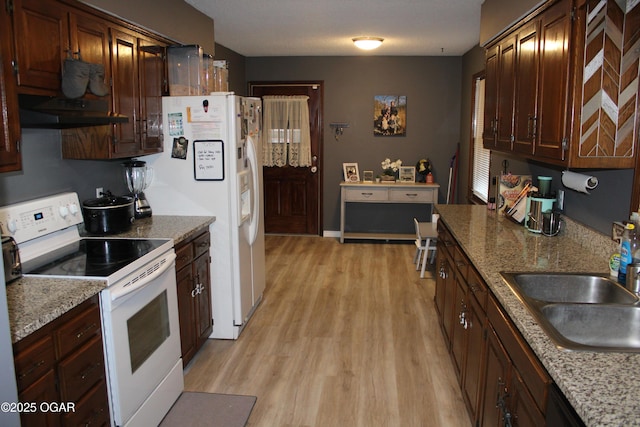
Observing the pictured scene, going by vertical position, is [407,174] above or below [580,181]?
below

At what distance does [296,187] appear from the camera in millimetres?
7121

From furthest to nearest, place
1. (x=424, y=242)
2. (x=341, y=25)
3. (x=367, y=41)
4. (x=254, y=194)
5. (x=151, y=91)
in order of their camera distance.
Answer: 1. (x=424, y=242)
2. (x=367, y=41)
3. (x=341, y=25)
4. (x=254, y=194)
5. (x=151, y=91)

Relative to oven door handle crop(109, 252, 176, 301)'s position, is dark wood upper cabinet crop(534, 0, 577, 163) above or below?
above

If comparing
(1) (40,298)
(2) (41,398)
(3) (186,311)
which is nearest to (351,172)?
(3) (186,311)

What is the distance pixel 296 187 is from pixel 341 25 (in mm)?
2835

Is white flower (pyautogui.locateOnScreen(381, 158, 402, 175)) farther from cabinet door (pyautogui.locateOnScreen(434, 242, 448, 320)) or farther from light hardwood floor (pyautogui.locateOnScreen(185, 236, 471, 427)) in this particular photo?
cabinet door (pyautogui.locateOnScreen(434, 242, 448, 320))

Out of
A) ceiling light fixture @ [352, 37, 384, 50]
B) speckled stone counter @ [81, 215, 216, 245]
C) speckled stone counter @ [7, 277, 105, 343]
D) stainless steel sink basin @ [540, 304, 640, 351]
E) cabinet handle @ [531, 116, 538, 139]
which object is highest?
ceiling light fixture @ [352, 37, 384, 50]

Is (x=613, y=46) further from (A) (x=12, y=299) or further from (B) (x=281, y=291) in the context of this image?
(B) (x=281, y=291)

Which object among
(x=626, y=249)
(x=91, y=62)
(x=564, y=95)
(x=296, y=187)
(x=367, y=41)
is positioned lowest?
(x=296, y=187)

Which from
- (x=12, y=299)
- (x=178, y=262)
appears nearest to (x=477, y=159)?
(x=178, y=262)

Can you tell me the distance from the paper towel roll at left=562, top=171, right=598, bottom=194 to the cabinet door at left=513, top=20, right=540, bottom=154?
260 millimetres

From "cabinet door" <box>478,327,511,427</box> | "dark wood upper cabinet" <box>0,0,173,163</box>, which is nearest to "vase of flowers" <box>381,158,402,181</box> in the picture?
"dark wood upper cabinet" <box>0,0,173,163</box>

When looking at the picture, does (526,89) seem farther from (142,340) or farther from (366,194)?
(366,194)

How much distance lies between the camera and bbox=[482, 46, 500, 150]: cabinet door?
3.47 meters
